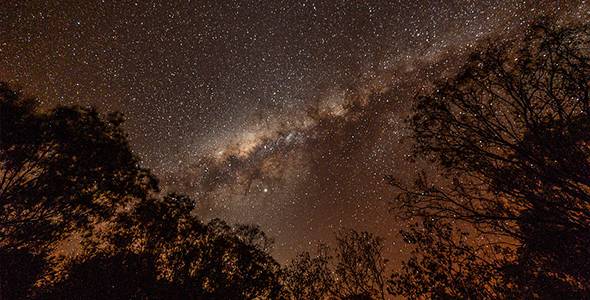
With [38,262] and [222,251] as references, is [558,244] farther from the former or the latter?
[38,262]

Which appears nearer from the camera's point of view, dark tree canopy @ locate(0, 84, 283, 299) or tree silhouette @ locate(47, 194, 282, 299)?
dark tree canopy @ locate(0, 84, 283, 299)

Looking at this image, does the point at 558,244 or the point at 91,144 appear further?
the point at 91,144

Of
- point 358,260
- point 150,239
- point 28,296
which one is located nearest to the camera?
point 28,296

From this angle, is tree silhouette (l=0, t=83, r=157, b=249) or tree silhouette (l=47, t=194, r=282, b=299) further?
tree silhouette (l=47, t=194, r=282, b=299)

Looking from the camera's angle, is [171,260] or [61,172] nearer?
[61,172]

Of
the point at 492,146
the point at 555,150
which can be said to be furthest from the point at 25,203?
the point at 555,150

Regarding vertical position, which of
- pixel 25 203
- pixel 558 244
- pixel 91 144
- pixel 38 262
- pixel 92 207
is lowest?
pixel 558 244

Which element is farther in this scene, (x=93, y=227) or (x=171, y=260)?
(x=171, y=260)

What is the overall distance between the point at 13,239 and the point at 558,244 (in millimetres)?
20137

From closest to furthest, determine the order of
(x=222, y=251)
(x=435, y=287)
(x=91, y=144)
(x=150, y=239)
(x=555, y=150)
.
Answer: (x=555, y=150)
(x=91, y=144)
(x=150, y=239)
(x=222, y=251)
(x=435, y=287)

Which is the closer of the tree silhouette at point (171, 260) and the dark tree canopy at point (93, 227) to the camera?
the dark tree canopy at point (93, 227)

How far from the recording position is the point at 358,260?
2528cm

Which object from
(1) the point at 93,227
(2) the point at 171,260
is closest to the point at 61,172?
(1) the point at 93,227

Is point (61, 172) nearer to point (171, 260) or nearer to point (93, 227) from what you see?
point (93, 227)
